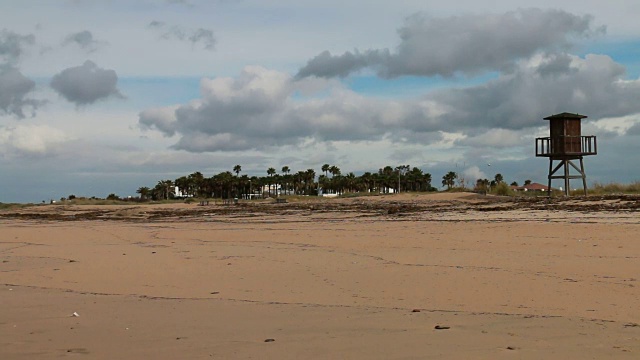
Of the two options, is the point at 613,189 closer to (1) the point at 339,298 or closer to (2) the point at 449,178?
(1) the point at 339,298

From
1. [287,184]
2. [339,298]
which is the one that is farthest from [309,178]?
[339,298]

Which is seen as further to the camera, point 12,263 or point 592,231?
point 592,231

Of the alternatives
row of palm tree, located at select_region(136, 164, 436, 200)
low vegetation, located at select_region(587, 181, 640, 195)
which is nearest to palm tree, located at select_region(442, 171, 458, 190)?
row of palm tree, located at select_region(136, 164, 436, 200)

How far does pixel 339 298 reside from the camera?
9.41 metres

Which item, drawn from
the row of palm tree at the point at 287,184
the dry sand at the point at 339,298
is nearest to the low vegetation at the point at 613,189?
the dry sand at the point at 339,298

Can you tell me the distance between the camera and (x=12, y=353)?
6617 mm

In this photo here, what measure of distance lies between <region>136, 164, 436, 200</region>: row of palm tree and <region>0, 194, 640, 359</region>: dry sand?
99735 millimetres

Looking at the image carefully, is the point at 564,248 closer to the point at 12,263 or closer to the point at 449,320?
the point at 449,320

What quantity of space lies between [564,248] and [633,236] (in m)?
2.17

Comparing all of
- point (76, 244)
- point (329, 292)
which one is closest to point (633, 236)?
point (329, 292)

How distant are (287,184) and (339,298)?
116441mm

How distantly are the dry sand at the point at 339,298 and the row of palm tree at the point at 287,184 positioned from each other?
99735 millimetres

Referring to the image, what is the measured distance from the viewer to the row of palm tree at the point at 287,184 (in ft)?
385

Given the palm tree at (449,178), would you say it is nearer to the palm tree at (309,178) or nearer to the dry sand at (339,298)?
the palm tree at (309,178)
